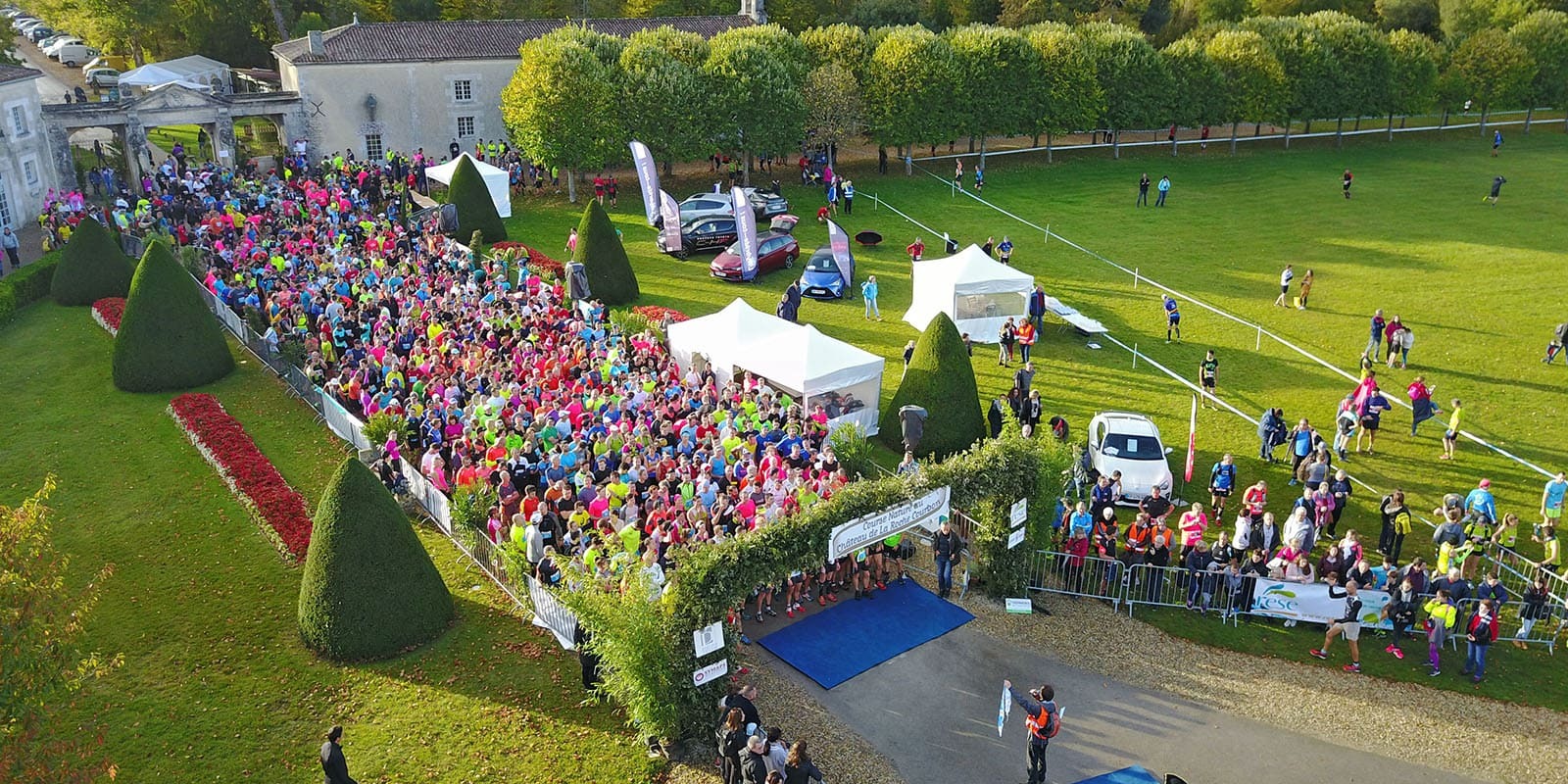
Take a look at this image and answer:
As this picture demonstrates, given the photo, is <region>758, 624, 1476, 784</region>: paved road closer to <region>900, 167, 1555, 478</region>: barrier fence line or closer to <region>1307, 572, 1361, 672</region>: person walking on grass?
<region>1307, 572, 1361, 672</region>: person walking on grass

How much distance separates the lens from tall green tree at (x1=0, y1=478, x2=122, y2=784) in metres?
10.9

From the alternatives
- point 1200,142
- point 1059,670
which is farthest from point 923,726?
point 1200,142

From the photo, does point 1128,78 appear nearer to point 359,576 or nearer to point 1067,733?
A: point 1067,733

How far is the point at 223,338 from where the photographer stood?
26.9 m

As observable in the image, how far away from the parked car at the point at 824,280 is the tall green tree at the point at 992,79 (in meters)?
19.0

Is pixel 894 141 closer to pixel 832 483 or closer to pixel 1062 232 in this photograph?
pixel 1062 232

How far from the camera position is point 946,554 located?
57.1 ft

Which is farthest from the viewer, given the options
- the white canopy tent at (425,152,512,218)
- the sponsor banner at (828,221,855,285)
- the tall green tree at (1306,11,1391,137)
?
the tall green tree at (1306,11,1391,137)

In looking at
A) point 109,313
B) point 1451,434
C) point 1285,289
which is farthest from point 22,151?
point 1451,434

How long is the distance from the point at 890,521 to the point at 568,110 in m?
30.9

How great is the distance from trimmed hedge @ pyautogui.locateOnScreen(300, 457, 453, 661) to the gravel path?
8416 mm

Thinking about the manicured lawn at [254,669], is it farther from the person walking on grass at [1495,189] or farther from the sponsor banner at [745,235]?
the person walking on grass at [1495,189]

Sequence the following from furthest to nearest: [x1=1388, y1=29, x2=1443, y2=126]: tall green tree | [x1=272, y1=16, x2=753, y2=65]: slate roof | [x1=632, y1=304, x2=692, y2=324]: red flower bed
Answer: [x1=1388, y1=29, x2=1443, y2=126]: tall green tree → [x1=272, y1=16, x2=753, y2=65]: slate roof → [x1=632, y1=304, x2=692, y2=324]: red flower bed

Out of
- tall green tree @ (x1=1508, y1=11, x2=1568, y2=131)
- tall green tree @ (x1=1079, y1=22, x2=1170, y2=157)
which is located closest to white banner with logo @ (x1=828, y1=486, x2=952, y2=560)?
tall green tree @ (x1=1079, y1=22, x2=1170, y2=157)
